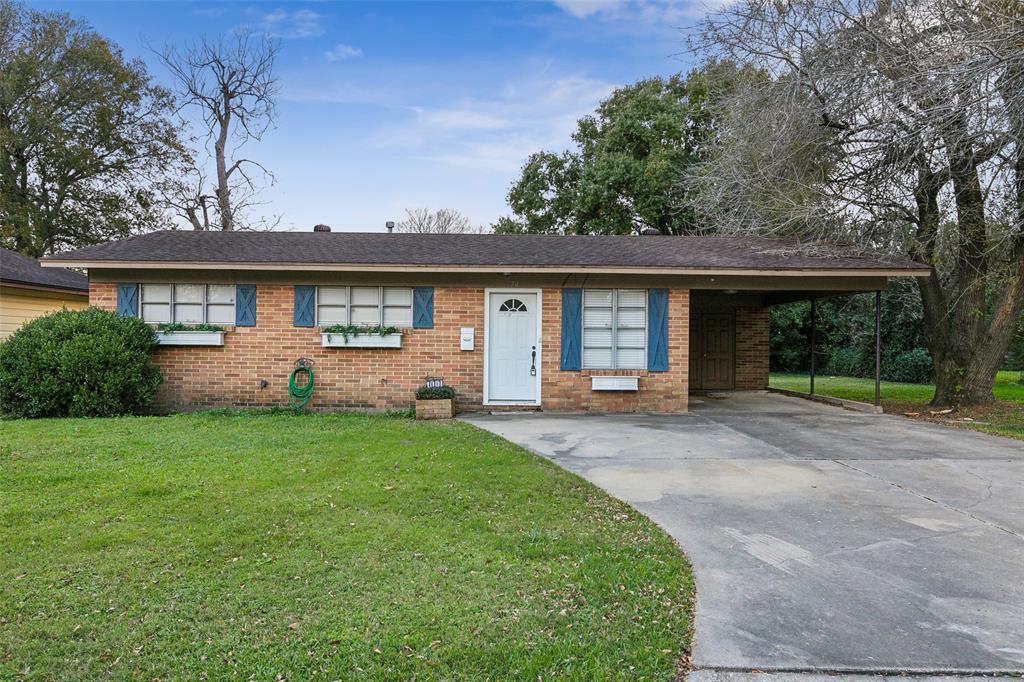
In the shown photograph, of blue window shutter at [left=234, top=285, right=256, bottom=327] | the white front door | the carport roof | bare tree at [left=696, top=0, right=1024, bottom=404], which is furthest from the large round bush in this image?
bare tree at [left=696, top=0, right=1024, bottom=404]

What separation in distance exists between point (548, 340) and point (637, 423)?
222 cm

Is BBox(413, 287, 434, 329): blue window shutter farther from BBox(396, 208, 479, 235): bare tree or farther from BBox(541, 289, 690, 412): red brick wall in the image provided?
BBox(396, 208, 479, 235): bare tree

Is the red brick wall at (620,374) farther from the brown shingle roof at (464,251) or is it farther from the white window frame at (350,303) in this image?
the white window frame at (350,303)

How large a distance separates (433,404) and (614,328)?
3.41 m

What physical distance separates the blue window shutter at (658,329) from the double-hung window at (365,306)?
13.7 ft

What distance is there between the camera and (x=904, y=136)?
30.8ft

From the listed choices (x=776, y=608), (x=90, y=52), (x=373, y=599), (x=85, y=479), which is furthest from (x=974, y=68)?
(x=90, y=52)

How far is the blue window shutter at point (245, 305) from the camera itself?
10.1 m

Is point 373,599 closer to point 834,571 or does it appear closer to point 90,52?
point 834,571

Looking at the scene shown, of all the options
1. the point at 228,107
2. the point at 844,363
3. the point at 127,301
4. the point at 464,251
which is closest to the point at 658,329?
the point at 464,251

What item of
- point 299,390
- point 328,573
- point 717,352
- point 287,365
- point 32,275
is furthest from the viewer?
point 717,352

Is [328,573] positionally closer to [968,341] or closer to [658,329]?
[658,329]

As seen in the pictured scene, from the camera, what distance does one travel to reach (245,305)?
33.0ft

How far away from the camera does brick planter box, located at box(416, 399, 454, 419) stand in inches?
364
